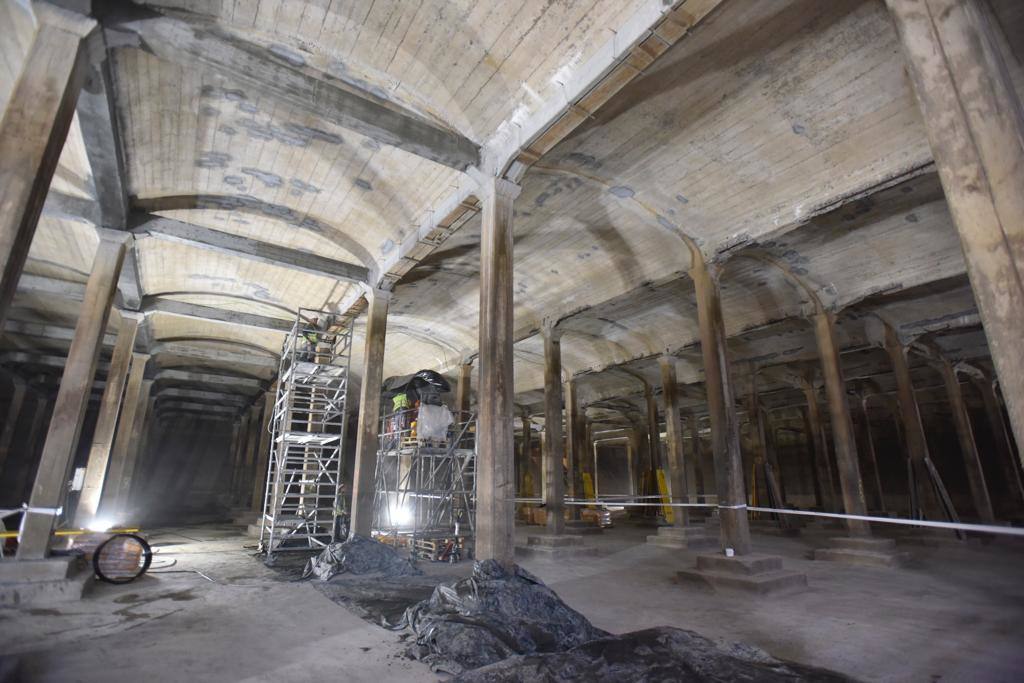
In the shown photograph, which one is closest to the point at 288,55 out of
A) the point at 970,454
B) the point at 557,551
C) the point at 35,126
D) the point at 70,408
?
the point at 35,126

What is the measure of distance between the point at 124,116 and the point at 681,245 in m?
9.60

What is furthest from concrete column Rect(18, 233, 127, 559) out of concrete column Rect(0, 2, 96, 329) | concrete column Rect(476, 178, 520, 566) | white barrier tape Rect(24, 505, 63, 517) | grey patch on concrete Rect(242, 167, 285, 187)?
concrete column Rect(476, 178, 520, 566)

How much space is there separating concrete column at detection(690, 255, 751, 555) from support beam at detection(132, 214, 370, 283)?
739 centimetres

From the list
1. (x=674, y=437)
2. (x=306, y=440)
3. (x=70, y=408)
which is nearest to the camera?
(x=70, y=408)

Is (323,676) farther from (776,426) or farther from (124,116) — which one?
(776,426)

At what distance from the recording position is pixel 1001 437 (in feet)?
52.4

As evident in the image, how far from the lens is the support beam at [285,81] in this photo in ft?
18.5

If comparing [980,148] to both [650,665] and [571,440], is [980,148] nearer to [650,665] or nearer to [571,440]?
[650,665]

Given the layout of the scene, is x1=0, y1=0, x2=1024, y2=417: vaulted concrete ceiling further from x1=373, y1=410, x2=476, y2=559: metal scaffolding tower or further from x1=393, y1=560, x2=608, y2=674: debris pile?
x1=393, y1=560, x2=608, y2=674: debris pile

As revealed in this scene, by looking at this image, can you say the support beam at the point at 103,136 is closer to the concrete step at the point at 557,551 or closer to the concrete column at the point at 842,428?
the concrete step at the point at 557,551

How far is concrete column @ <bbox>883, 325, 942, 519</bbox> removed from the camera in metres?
11.5

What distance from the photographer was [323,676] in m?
3.82

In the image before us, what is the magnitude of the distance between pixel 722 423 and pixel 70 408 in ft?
33.0

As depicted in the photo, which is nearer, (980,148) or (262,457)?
(980,148)
